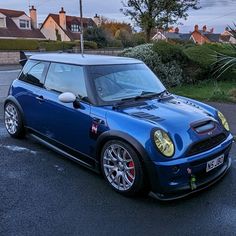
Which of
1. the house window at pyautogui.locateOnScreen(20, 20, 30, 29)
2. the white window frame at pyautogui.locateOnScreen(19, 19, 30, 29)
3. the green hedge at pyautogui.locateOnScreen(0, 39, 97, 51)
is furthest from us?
the house window at pyautogui.locateOnScreen(20, 20, 30, 29)

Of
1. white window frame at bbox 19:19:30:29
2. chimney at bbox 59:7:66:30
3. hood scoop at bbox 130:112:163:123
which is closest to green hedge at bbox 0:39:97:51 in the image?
white window frame at bbox 19:19:30:29

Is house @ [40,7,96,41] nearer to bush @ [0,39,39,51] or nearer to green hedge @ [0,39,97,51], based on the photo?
green hedge @ [0,39,97,51]

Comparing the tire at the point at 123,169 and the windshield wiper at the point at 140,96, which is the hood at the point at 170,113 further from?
the tire at the point at 123,169

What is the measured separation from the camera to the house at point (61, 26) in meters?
53.8

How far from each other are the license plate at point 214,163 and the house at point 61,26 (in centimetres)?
5045

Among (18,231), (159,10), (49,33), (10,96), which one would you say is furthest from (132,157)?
(49,33)

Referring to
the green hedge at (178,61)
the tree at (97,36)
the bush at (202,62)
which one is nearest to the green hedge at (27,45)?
the tree at (97,36)

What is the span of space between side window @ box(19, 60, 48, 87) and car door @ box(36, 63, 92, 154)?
0.18m

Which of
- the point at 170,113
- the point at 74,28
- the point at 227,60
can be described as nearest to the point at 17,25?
the point at 74,28

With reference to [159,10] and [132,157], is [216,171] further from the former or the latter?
[159,10]

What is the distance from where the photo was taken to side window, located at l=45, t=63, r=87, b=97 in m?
4.58

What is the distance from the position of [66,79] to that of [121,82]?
2.48ft

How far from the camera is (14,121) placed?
19.5ft

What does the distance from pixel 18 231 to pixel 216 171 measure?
2212mm
